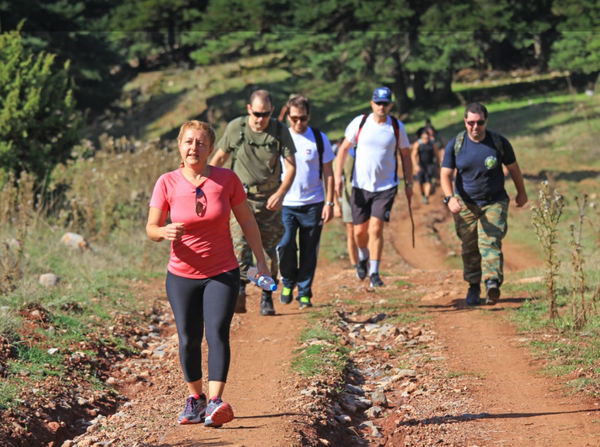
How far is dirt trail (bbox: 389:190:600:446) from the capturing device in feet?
15.6

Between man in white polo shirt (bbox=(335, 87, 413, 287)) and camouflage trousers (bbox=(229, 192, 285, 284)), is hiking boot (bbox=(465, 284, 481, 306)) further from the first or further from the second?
camouflage trousers (bbox=(229, 192, 285, 284))

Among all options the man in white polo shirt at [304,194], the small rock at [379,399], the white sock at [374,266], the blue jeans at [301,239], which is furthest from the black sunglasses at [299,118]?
the small rock at [379,399]

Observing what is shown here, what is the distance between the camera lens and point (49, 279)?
30.5 ft

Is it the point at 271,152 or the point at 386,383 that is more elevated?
the point at 271,152

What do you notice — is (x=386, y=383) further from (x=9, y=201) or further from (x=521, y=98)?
(x=521, y=98)

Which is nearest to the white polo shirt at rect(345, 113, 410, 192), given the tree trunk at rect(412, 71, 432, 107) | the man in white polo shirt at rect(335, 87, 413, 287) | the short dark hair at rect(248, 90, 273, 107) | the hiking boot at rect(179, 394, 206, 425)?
the man in white polo shirt at rect(335, 87, 413, 287)

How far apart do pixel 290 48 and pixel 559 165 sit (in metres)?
12.8

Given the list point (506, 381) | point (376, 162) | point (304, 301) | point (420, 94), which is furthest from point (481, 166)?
point (420, 94)

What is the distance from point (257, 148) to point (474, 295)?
2.97 meters

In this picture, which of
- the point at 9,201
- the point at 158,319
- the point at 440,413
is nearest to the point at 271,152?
the point at 158,319

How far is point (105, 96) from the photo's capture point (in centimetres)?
3156

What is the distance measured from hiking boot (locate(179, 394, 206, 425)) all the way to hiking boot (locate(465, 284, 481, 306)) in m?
4.38

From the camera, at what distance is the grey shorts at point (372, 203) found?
29.6 feet

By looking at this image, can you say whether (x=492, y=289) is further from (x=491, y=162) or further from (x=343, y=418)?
(x=343, y=418)
